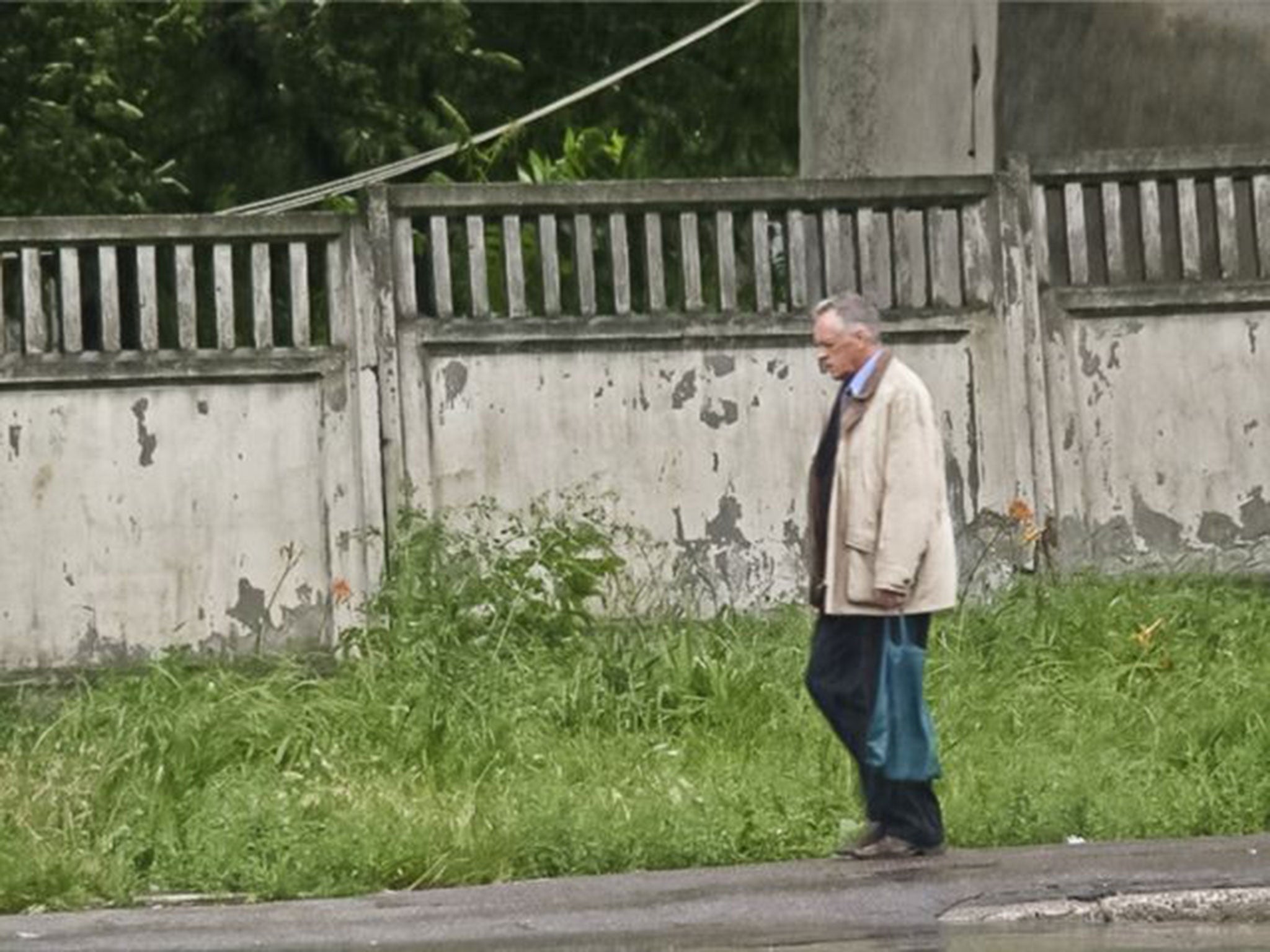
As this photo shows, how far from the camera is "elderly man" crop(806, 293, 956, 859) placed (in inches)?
391

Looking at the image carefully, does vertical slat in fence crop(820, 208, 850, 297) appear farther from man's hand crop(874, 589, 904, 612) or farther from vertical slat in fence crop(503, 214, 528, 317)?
man's hand crop(874, 589, 904, 612)

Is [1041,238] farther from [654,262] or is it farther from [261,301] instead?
[261,301]

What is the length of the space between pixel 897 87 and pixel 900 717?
6.41 meters

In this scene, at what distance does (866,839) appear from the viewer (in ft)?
32.7

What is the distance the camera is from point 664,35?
82.2ft

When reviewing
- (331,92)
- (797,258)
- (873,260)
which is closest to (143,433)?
(797,258)

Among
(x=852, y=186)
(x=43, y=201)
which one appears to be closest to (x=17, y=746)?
(x=852, y=186)

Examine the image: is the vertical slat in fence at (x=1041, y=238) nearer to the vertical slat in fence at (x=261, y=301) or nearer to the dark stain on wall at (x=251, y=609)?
the vertical slat in fence at (x=261, y=301)

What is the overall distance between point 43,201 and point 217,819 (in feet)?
41.9

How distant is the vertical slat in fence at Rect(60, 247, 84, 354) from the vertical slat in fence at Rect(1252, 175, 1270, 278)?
456 cm

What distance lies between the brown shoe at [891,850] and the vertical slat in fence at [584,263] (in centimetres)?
342

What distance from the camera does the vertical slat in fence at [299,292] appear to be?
1252cm

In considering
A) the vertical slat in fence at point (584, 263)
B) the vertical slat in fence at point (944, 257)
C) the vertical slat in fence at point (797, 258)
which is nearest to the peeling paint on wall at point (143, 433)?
the vertical slat in fence at point (584, 263)

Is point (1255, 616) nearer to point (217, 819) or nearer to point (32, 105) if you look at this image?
point (217, 819)
